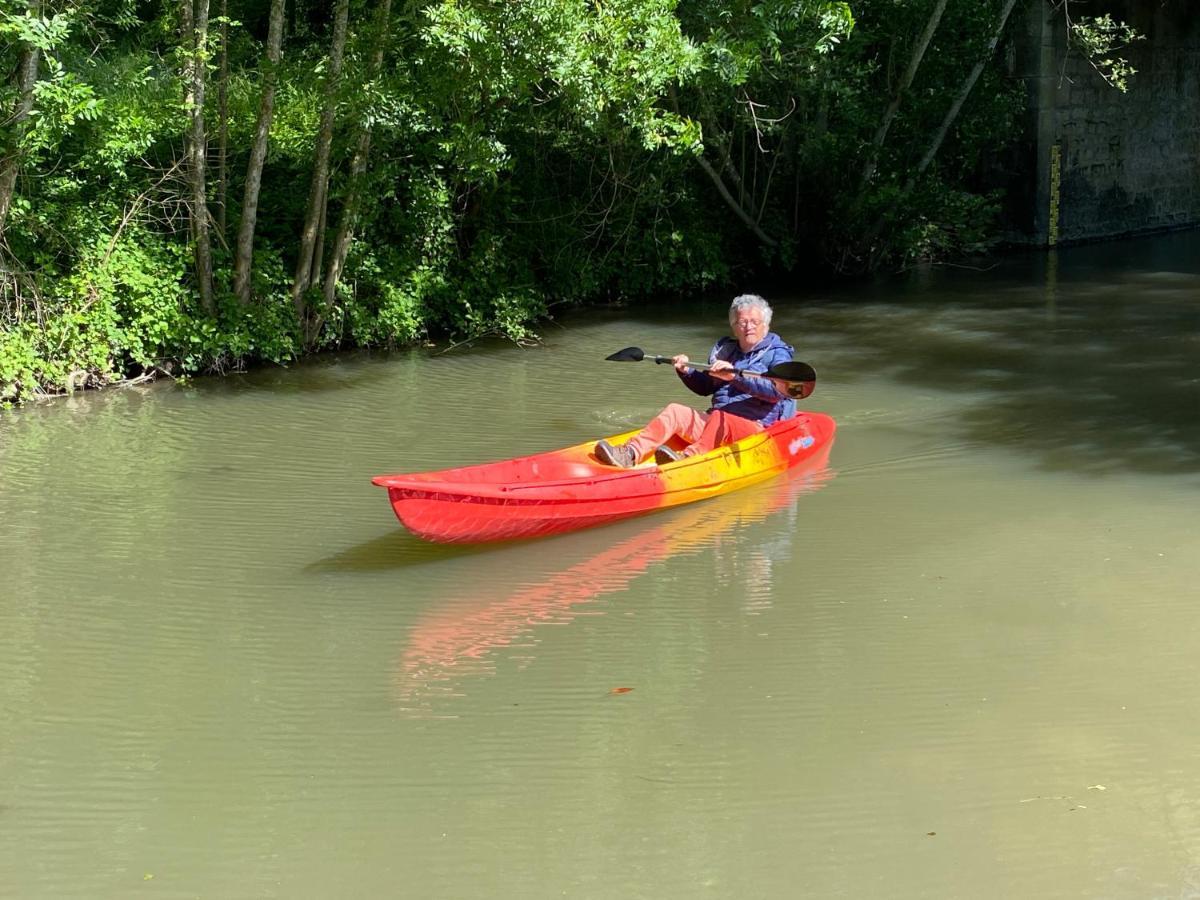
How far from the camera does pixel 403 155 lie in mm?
12797

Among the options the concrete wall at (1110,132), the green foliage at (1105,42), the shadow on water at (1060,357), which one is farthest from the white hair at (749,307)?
the concrete wall at (1110,132)

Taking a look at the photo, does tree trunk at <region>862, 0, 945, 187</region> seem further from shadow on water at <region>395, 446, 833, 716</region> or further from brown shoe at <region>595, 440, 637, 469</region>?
brown shoe at <region>595, 440, 637, 469</region>

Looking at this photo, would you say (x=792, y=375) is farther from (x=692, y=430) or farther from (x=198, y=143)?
(x=198, y=143)

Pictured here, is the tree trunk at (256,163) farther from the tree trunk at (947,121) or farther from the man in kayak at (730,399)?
the tree trunk at (947,121)

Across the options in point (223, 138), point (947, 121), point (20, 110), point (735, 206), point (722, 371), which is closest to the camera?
point (722, 371)

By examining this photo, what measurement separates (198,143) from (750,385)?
4997 millimetres

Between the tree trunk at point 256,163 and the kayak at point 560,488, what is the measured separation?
478cm

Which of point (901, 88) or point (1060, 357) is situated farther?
point (901, 88)

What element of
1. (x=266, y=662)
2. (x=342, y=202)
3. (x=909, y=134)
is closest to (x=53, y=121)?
(x=342, y=202)

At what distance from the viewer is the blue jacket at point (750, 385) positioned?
27.9ft

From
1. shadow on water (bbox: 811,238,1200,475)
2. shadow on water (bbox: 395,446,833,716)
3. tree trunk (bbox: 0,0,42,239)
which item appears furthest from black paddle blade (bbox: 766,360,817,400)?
tree trunk (bbox: 0,0,42,239)

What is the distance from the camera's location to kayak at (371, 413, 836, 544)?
22.3 feet

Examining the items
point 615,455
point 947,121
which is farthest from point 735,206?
point 615,455

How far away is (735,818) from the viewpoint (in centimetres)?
453
